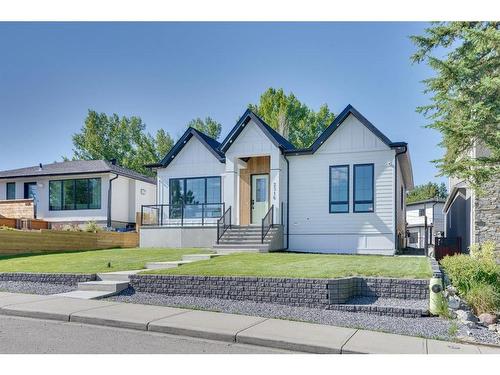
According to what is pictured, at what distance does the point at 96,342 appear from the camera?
19.8ft

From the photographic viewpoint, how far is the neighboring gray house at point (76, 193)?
24.1 meters

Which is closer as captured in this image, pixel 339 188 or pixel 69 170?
pixel 339 188

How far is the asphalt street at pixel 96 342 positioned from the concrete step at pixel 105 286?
95.6 inches

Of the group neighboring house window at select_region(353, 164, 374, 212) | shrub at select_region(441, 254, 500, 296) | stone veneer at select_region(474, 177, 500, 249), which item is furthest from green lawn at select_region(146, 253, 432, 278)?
stone veneer at select_region(474, 177, 500, 249)

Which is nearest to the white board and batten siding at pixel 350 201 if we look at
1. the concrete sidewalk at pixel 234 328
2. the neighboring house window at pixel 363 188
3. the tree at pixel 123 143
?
the neighboring house window at pixel 363 188

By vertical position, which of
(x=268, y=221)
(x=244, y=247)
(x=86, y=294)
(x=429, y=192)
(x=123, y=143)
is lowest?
(x=86, y=294)

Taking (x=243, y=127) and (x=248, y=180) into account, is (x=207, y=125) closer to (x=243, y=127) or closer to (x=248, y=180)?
(x=248, y=180)

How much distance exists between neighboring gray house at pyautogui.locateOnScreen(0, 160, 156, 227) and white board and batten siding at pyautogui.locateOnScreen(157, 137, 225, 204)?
591 centimetres

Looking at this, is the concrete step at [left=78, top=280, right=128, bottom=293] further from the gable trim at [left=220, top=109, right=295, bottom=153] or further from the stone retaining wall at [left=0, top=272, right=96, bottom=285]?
the gable trim at [left=220, top=109, right=295, bottom=153]

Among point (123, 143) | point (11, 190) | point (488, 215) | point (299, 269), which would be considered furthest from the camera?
point (123, 143)

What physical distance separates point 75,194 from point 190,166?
9.39m

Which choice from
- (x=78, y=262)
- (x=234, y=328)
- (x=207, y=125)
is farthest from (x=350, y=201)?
(x=207, y=125)

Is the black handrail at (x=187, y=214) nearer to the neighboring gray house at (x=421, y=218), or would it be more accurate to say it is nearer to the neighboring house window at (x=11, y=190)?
the neighboring house window at (x=11, y=190)

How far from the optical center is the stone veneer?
14.7 metres
